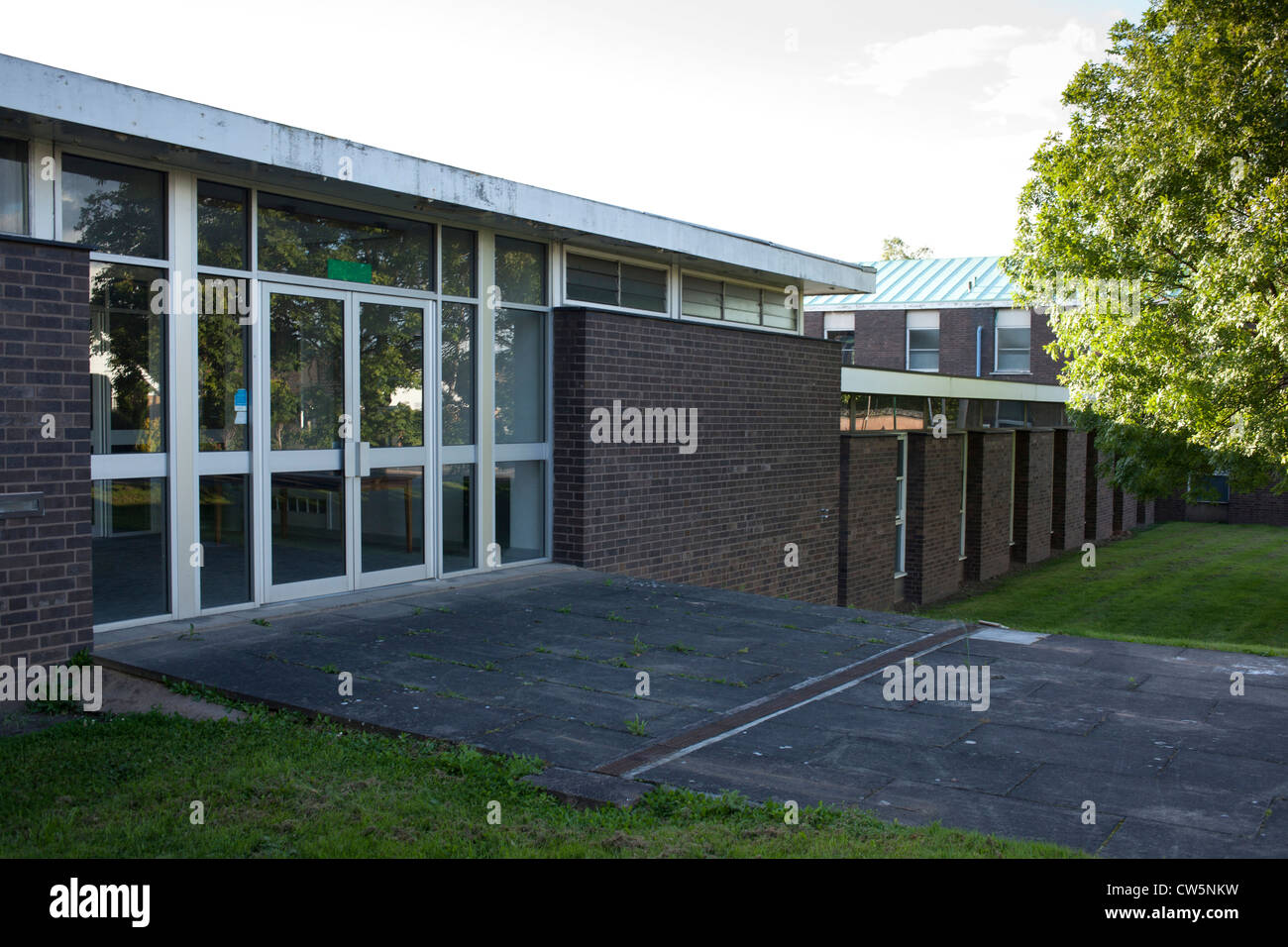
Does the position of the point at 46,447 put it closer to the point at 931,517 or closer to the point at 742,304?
the point at 742,304

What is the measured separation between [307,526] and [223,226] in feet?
8.18

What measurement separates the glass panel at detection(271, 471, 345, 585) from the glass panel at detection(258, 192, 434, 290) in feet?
5.73

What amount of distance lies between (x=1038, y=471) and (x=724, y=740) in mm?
21175

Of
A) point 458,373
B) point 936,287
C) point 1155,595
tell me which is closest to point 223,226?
point 458,373

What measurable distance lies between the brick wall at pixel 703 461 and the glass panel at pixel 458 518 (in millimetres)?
1110

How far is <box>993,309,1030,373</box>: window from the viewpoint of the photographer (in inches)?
1393

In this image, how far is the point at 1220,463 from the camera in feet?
56.4

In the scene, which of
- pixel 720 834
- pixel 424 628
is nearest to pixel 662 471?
pixel 424 628

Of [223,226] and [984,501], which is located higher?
[223,226]

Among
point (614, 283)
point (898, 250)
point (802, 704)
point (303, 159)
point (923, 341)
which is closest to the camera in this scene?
point (802, 704)

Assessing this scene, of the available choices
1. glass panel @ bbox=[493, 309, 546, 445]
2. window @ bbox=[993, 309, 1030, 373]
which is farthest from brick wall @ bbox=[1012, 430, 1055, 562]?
glass panel @ bbox=[493, 309, 546, 445]

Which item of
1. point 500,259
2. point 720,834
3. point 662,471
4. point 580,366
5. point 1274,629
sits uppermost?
point 500,259

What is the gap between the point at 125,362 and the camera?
777cm
